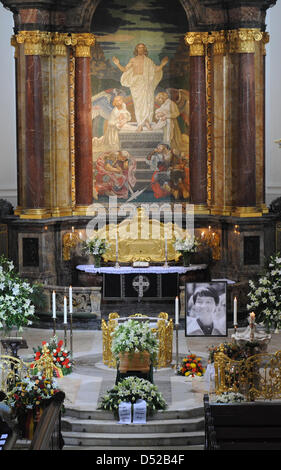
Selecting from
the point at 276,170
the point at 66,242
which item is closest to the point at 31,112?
the point at 66,242

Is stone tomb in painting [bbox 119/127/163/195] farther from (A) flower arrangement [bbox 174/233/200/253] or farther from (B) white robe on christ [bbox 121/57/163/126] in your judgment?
(A) flower arrangement [bbox 174/233/200/253]

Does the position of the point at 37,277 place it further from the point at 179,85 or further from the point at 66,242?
the point at 179,85

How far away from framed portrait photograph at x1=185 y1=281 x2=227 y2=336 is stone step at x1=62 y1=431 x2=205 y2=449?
4.38 metres

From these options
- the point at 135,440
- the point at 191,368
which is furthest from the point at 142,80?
the point at 135,440

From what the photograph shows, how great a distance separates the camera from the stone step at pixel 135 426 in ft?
54.4

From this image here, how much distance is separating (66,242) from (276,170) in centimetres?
711

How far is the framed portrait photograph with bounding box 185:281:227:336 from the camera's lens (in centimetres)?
2064

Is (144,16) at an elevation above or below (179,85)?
above

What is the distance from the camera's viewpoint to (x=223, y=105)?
27812 mm

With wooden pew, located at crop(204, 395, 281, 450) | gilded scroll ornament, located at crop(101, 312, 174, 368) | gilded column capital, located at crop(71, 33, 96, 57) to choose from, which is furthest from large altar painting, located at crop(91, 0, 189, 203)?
wooden pew, located at crop(204, 395, 281, 450)

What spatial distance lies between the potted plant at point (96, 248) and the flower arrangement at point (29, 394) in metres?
10.9

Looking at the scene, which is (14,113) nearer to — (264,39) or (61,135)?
(61,135)

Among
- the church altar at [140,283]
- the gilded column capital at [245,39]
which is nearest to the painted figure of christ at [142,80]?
the gilded column capital at [245,39]

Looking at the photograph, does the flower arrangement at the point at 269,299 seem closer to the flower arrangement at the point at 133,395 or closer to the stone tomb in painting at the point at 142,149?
the flower arrangement at the point at 133,395
